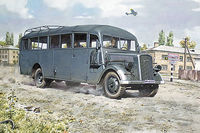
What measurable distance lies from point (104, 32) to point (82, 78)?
184 centimetres

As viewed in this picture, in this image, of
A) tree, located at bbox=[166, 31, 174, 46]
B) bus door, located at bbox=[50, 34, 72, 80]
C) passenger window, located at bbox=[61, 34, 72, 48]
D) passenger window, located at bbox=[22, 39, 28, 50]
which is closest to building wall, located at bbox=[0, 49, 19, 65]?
tree, located at bbox=[166, 31, 174, 46]

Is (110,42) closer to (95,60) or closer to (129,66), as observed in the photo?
(95,60)

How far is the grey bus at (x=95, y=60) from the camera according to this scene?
25.1ft

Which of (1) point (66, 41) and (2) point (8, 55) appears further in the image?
(2) point (8, 55)

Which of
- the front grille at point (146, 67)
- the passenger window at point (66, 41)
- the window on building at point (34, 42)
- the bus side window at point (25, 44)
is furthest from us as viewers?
the bus side window at point (25, 44)

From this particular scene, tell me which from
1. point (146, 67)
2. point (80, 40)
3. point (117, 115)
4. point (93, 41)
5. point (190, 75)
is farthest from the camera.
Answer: point (190, 75)

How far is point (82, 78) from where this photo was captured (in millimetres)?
8664

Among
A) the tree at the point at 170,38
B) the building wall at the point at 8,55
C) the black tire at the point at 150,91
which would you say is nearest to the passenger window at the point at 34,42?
the black tire at the point at 150,91

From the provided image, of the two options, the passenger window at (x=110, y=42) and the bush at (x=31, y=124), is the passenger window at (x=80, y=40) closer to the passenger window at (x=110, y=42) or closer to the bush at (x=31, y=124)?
the passenger window at (x=110, y=42)

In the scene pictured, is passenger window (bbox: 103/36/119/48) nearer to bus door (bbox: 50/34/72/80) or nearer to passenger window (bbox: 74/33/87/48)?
passenger window (bbox: 74/33/87/48)

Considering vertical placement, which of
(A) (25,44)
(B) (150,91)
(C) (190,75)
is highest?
(A) (25,44)

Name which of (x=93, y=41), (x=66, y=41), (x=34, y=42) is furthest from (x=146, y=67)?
(x=34, y=42)

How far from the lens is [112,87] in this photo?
25.3 feet

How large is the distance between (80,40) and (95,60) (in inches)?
44.4
